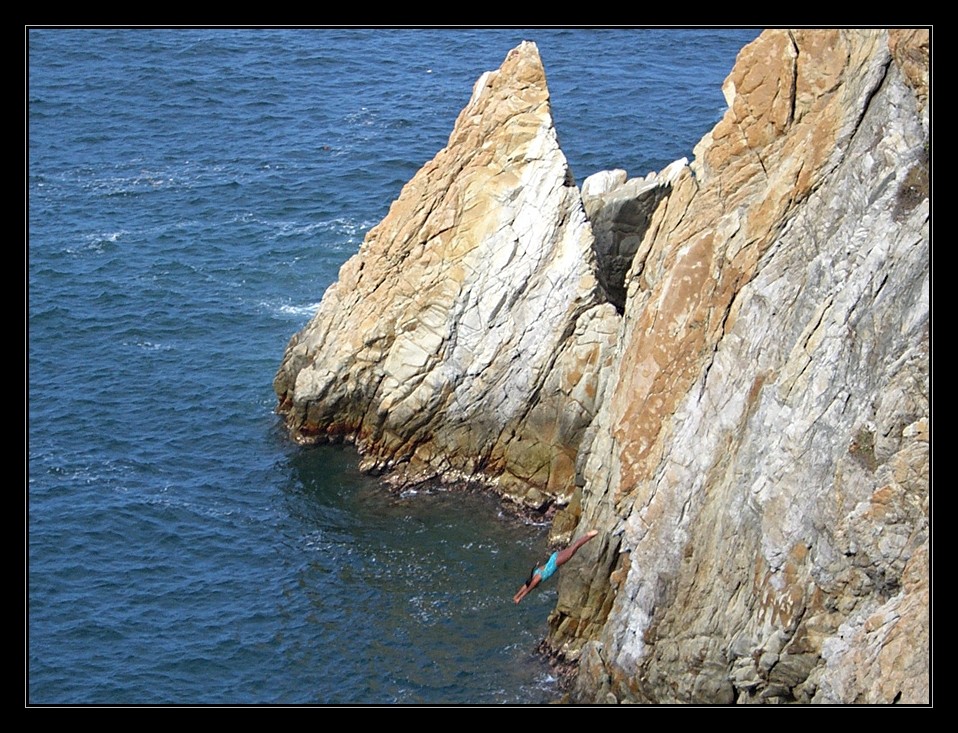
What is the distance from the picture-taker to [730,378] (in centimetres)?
Answer: 4816

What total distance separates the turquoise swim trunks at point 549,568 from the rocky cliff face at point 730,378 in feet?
5.29

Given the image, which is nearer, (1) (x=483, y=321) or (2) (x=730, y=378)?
(2) (x=730, y=378)

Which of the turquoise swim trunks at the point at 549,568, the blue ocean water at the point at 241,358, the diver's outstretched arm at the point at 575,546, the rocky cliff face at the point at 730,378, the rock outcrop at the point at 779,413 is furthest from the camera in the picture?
the blue ocean water at the point at 241,358

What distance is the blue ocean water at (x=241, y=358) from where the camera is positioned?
5516 cm

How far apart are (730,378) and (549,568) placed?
11.9 metres

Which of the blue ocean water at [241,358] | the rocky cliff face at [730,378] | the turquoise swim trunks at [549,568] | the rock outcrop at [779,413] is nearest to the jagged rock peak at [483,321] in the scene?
the rocky cliff face at [730,378]

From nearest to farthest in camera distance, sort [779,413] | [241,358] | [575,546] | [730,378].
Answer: [779,413], [730,378], [575,546], [241,358]

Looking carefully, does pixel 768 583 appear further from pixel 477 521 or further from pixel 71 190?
pixel 71 190

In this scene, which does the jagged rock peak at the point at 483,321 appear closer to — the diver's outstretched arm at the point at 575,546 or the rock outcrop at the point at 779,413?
the rock outcrop at the point at 779,413

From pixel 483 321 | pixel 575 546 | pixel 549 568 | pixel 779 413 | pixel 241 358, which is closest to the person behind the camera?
pixel 779 413

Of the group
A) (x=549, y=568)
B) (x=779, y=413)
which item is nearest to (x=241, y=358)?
(x=549, y=568)

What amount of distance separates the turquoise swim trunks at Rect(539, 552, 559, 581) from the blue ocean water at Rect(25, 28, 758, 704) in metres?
1.52

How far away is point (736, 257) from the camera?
48.5 metres

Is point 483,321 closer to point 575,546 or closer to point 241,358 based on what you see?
point 575,546
